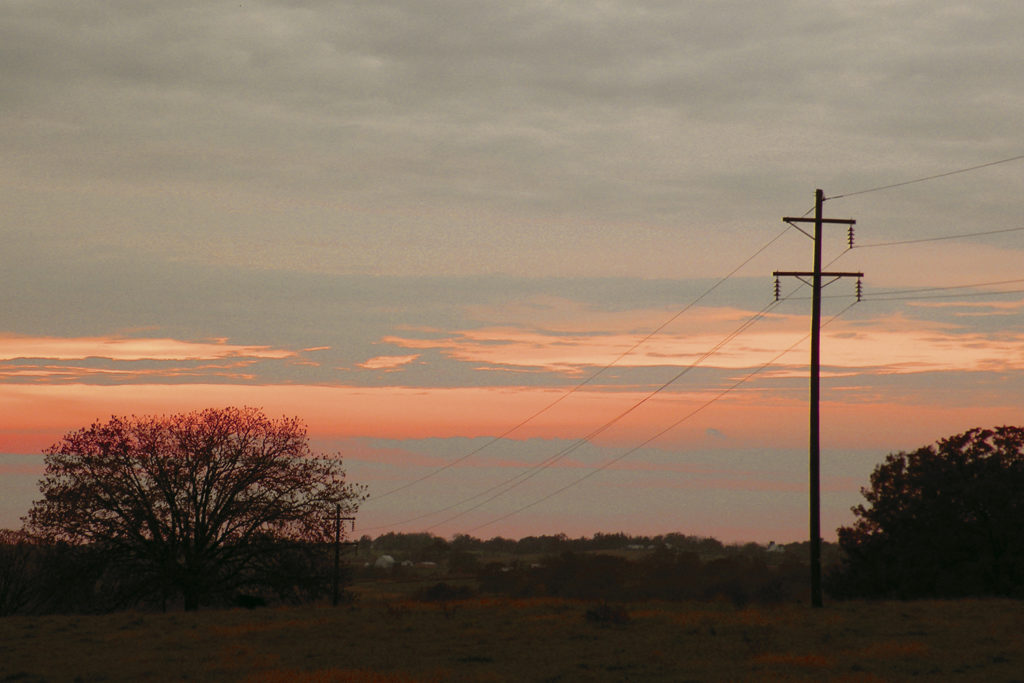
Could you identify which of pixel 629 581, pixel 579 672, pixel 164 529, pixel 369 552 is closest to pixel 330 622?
pixel 579 672

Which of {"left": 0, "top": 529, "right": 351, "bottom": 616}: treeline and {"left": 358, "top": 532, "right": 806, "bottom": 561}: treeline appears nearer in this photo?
{"left": 0, "top": 529, "right": 351, "bottom": 616}: treeline

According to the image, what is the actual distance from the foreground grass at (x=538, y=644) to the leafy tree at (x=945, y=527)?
13.8m

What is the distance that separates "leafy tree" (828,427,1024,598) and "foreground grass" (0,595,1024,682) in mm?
13835

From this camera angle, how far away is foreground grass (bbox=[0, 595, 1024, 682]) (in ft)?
74.0

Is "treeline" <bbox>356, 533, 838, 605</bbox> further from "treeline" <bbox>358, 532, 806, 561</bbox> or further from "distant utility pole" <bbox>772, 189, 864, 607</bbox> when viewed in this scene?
"treeline" <bbox>358, 532, 806, 561</bbox>

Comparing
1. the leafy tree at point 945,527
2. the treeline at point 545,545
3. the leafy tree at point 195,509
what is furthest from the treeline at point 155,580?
the treeline at point 545,545

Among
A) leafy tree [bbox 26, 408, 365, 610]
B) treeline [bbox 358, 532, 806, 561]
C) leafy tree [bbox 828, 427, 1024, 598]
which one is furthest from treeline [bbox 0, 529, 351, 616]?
treeline [bbox 358, 532, 806, 561]

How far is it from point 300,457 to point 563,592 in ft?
82.2

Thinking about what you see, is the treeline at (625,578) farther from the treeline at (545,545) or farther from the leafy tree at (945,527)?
the treeline at (545,545)

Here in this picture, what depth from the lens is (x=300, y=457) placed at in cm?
5109

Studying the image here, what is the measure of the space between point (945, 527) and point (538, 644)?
30206mm

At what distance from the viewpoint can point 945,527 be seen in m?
49.9

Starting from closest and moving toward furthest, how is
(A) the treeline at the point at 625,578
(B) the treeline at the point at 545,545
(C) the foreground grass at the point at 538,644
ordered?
(C) the foreground grass at the point at 538,644, (A) the treeline at the point at 625,578, (B) the treeline at the point at 545,545

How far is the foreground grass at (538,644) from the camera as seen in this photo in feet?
74.0
